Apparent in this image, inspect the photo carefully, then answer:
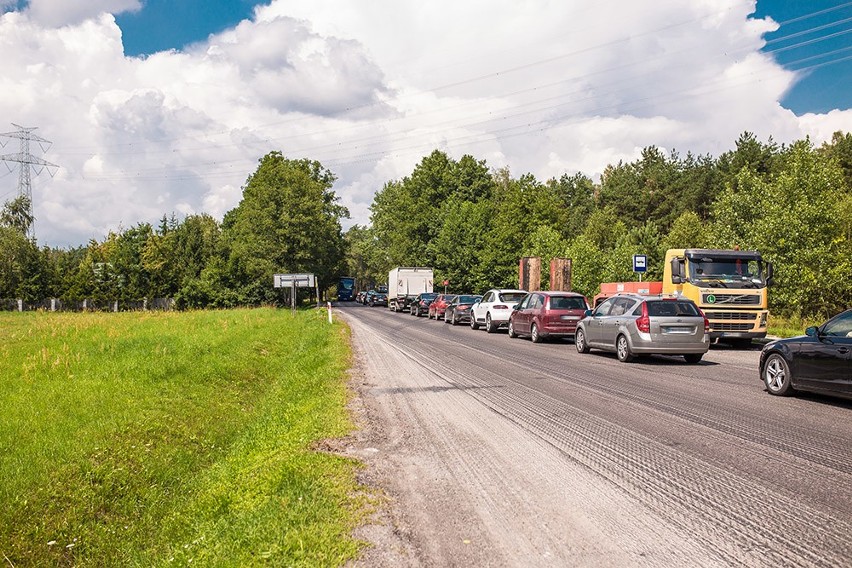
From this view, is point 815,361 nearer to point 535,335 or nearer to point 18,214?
point 535,335

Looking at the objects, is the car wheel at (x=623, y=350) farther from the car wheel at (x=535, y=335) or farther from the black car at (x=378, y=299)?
the black car at (x=378, y=299)

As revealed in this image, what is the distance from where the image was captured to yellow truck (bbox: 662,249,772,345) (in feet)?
62.4

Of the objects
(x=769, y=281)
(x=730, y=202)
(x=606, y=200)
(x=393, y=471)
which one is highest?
(x=606, y=200)

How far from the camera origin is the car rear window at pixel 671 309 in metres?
14.9

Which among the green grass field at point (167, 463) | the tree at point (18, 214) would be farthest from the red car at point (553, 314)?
the tree at point (18, 214)

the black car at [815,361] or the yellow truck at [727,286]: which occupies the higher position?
the yellow truck at [727,286]

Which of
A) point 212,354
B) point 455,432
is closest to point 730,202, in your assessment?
point 212,354

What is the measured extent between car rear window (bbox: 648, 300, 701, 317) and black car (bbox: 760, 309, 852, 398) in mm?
4483

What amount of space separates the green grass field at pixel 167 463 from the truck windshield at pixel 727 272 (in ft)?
37.0

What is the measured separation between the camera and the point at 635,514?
14.7 feet

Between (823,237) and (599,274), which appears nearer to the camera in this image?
(823,237)

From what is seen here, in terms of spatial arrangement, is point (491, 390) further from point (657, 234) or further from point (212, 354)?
point (657, 234)

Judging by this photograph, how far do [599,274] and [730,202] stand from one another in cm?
958

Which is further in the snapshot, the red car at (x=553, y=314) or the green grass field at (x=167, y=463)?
the red car at (x=553, y=314)
